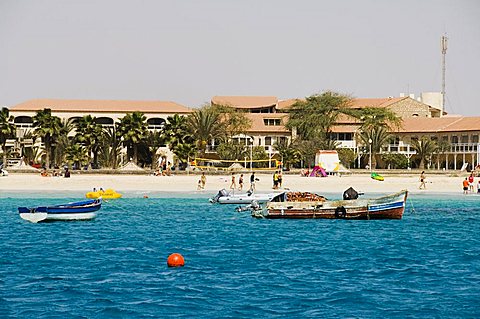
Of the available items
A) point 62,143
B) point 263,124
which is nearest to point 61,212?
point 62,143

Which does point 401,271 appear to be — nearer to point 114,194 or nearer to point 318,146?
point 114,194

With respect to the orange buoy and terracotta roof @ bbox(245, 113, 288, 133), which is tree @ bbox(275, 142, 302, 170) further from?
the orange buoy

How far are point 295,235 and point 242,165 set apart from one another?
173 feet

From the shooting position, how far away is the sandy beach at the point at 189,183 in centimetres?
7044

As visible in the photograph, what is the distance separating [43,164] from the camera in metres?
94.4

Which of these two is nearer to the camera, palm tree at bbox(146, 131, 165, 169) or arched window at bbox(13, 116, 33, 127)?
palm tree at bbox(146, 131, 165, 169)

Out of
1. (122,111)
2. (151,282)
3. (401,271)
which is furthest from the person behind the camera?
(122,111)

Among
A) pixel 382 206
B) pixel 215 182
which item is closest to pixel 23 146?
pixel 215 182

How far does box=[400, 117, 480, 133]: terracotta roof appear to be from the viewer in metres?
98.1

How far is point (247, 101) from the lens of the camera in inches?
4466

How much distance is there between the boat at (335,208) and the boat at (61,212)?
9282 millimetres

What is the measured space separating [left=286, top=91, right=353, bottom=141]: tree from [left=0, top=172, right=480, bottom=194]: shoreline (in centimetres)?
2325

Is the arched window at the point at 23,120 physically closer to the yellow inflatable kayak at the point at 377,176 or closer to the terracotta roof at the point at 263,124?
the terracotta roof at the point at 263,124

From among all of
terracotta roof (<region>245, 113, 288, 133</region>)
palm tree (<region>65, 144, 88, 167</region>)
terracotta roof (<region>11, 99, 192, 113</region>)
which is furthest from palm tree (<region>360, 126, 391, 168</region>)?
palm tree (<region>65, 144, 88, 167</region>)
